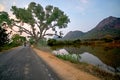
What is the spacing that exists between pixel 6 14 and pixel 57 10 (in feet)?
55.1

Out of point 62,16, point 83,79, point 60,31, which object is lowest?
point 83,79

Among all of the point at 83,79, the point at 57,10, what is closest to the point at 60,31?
the point at 57,10

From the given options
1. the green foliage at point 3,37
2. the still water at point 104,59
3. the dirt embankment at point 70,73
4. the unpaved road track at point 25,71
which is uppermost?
the green foliage at point 3,37

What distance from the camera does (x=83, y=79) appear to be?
10.5m

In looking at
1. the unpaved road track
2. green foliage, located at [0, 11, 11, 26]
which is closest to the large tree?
green foliage, located at [0, 11, 11, 26]

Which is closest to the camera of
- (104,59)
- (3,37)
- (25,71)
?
(25,71)

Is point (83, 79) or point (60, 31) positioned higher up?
point (60, 31)

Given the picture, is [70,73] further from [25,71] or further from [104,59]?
[104,59]

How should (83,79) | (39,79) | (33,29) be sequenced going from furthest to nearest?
(33,29) < (83,79) < (39,79)

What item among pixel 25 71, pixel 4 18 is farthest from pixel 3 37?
pixel 25 71

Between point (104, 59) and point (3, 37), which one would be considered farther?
point (3, 37)

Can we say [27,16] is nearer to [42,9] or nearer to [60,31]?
[42,9]

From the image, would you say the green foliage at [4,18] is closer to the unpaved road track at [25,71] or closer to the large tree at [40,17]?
the large tree at [40,17]

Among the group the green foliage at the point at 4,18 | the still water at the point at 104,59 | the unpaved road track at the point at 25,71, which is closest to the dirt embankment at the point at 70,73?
the unpaved road track at the point at 25,71
